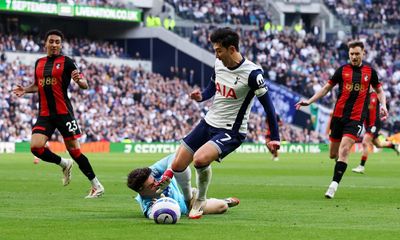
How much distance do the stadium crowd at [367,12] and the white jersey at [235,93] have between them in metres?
58.5

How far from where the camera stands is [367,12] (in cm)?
7188

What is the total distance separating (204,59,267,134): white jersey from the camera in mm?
13180

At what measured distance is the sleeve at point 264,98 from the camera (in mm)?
13062

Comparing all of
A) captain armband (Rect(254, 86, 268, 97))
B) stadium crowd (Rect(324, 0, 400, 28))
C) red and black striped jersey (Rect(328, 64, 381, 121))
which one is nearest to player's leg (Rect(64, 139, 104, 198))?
red and black striped jersey (Rect(328, 64, 381, 121))

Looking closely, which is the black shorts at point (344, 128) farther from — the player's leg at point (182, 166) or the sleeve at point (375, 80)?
the player's leg at point (182, 166)

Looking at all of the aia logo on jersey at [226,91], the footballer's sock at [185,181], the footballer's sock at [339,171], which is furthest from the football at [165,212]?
the footballer's sock at [339,171]

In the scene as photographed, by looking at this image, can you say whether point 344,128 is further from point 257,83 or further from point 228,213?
point 257,83

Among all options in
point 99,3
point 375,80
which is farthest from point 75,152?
point 99,3

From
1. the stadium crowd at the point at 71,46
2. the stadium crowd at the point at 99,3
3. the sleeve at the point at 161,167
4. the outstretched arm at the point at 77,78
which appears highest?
the outstretched arm at the point at 77,78

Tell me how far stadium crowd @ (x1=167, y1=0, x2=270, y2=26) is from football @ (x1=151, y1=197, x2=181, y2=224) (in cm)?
5368

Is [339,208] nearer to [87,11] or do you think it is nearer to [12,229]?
[12,229]

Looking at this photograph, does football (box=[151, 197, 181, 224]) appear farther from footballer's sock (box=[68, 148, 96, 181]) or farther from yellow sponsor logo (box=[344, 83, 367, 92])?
yellow sponsor logo (box=[344, 83, 367, 92])

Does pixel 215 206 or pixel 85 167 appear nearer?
pixel 215 206

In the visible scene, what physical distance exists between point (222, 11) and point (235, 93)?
53.7 metres
